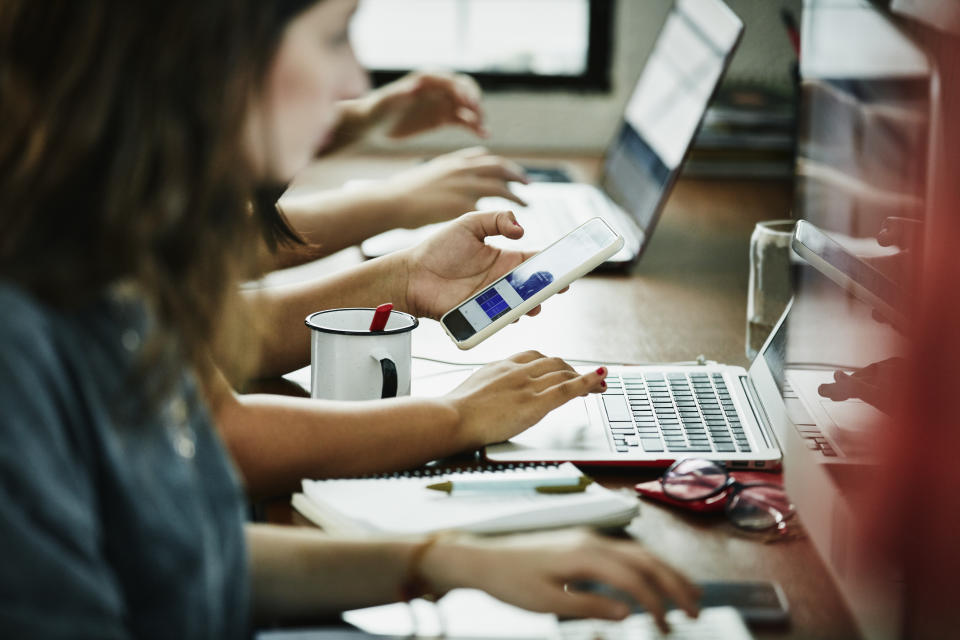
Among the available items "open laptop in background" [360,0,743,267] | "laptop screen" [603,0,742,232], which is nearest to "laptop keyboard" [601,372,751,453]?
"open laptop in background" [360,0,743,267]

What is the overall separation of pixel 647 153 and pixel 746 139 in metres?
0.44

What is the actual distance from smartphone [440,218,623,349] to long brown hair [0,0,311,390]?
22.4 inches

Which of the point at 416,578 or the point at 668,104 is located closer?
the point at 416,578

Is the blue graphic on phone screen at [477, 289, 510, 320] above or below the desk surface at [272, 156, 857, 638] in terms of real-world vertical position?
above

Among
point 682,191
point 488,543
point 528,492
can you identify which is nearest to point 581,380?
point 528,492

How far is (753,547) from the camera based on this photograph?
2.72 feet

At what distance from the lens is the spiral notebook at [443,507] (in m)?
0.80

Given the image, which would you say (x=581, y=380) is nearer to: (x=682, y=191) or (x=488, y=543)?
(x=488, y=543)

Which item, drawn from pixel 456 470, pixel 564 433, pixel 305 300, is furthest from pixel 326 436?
pixel 305 300

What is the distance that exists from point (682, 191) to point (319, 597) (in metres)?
1.52

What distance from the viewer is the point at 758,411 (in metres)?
1.06

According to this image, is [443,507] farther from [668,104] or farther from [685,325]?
[668,104]

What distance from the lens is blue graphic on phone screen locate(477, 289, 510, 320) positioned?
3.75 feet

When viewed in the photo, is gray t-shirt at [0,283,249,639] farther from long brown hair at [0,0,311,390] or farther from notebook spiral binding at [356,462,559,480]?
notebook spiral binding at [356,462,559,480]
